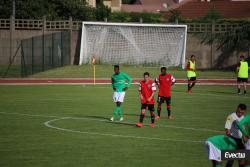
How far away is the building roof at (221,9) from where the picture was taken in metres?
96.4

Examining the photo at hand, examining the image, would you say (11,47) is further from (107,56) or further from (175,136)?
(175,136)

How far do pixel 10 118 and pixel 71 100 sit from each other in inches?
318

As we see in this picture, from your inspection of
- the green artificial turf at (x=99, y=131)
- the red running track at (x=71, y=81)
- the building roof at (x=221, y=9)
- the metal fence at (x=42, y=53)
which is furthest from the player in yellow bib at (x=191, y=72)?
the building roof at (x=221, y=9)

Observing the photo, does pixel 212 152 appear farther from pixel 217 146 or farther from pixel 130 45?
pixel 130 45

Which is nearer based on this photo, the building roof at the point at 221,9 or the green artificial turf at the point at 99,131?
the green artificial turf at the point at 99,131

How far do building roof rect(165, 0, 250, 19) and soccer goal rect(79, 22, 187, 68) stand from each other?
32.8 metres

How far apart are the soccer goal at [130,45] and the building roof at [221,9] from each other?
32.8 meters

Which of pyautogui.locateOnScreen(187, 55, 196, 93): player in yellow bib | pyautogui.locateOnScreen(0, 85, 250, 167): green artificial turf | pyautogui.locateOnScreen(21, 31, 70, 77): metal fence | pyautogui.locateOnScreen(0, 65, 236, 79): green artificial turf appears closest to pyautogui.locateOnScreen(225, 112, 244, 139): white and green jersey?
pyautogui.locateOnScreen(0, 85, 250, 167): green artificial turf

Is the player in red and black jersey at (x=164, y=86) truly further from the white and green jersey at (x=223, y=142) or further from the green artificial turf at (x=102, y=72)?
the green artificial turf at (x=102, y=72)

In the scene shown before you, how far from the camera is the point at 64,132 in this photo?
83.6 feet

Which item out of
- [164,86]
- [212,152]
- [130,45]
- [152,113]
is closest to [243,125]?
[212,152]

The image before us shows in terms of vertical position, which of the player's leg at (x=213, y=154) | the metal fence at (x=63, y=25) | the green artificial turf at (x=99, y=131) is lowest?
the green artificial turf at (x=99, y=131)

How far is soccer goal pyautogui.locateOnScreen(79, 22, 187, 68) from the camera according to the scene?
6106 centimetres

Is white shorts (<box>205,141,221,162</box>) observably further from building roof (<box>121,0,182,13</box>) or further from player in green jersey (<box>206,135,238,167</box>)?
building roof (<box>121,0,182,13</box>)
